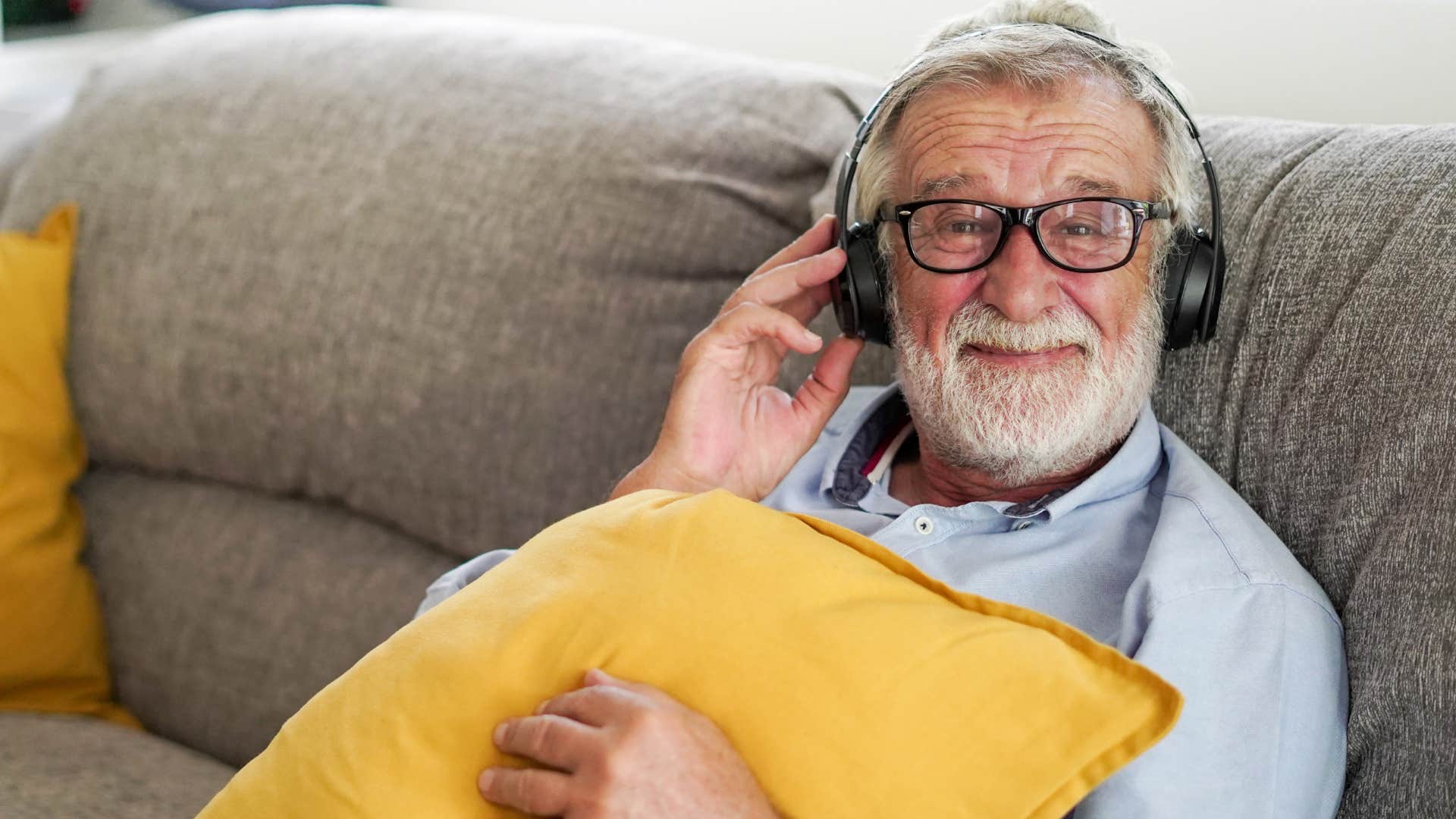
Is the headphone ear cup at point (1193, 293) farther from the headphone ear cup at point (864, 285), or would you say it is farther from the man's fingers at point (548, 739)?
the man's fingers at point (548, 739)

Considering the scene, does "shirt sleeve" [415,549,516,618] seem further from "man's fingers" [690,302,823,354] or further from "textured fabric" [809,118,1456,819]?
"textured fabric" [809,118,1456,819]

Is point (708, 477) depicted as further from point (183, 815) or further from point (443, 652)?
point (183, 815)

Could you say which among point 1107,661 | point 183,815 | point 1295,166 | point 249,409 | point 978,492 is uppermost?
point 1295,166

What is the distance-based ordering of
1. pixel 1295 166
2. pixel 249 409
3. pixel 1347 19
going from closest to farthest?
pixel 1295 166 < pixel 1347 19 < pixel 249 409

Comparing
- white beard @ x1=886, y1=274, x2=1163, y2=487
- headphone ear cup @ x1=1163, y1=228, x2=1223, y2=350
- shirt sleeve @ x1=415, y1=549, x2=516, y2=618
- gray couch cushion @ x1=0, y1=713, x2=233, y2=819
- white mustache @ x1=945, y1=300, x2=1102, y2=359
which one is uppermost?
headphone ear cup @ x1=1163, y1=228, x2=1223, y2=350

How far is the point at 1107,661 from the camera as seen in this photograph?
0.82 meters

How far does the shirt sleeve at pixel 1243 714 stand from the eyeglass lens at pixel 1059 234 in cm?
34

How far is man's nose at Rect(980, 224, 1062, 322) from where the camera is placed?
1133 millimetres

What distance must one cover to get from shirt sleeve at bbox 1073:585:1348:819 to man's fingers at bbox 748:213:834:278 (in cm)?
54

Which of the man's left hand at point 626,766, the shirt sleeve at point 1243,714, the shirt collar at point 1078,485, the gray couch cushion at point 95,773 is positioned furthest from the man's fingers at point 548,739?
the gray couch cushion at point 95,773

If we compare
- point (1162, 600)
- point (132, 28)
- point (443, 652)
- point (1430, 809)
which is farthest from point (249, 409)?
point (132, 28)

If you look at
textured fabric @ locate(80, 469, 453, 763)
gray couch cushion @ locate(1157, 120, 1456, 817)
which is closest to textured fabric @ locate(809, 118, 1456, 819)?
gray couch cushion @ locate(1157, 120, 1456, 817)

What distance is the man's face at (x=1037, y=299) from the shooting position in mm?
1141

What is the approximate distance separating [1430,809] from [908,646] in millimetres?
434
